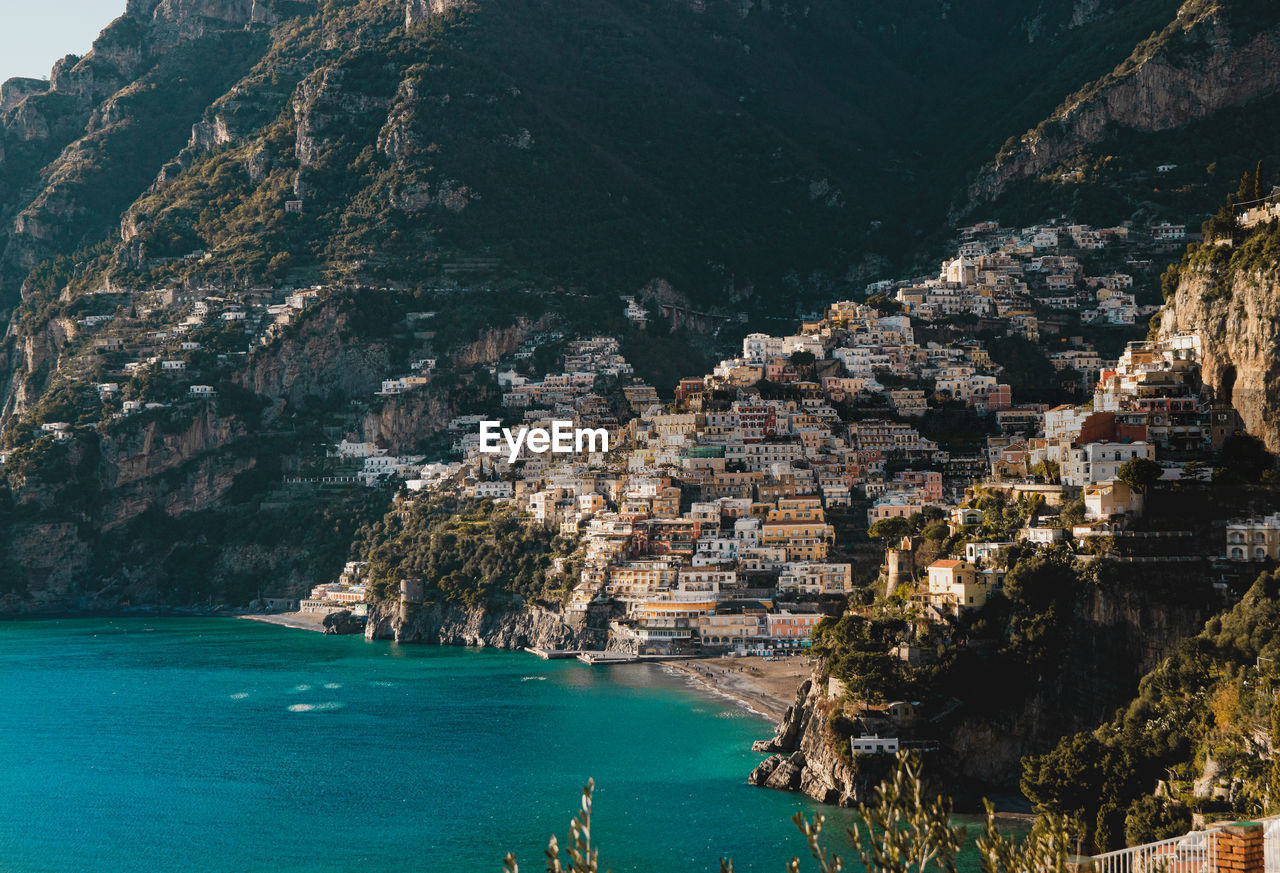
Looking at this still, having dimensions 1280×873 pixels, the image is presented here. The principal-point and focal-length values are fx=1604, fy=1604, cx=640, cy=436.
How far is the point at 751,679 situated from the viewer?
64750 millimetres

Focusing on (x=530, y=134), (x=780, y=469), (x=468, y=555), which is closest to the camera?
(x=780, y=469)

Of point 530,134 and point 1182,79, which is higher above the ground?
point 1182,79

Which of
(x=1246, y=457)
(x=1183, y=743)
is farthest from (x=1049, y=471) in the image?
(x=1183, y=743)

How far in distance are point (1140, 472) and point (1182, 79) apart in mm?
77523

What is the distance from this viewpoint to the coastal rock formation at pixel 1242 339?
5247cm

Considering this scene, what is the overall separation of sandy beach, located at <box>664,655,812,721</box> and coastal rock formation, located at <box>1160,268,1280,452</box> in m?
17.9

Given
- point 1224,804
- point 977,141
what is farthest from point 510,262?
point 1224,804

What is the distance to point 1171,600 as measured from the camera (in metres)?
44.6

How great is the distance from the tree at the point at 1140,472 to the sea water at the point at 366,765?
47.4 feet

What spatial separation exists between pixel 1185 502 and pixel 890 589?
34.9 ft

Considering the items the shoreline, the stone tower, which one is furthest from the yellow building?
the shoreline

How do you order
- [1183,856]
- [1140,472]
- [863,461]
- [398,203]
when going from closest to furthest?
[1183,856] → [1140,472] → [863,461] → [398,203]

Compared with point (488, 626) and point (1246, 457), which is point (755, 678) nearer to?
point (488, 626)

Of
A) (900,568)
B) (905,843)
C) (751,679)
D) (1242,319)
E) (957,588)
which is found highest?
(1242,319)
